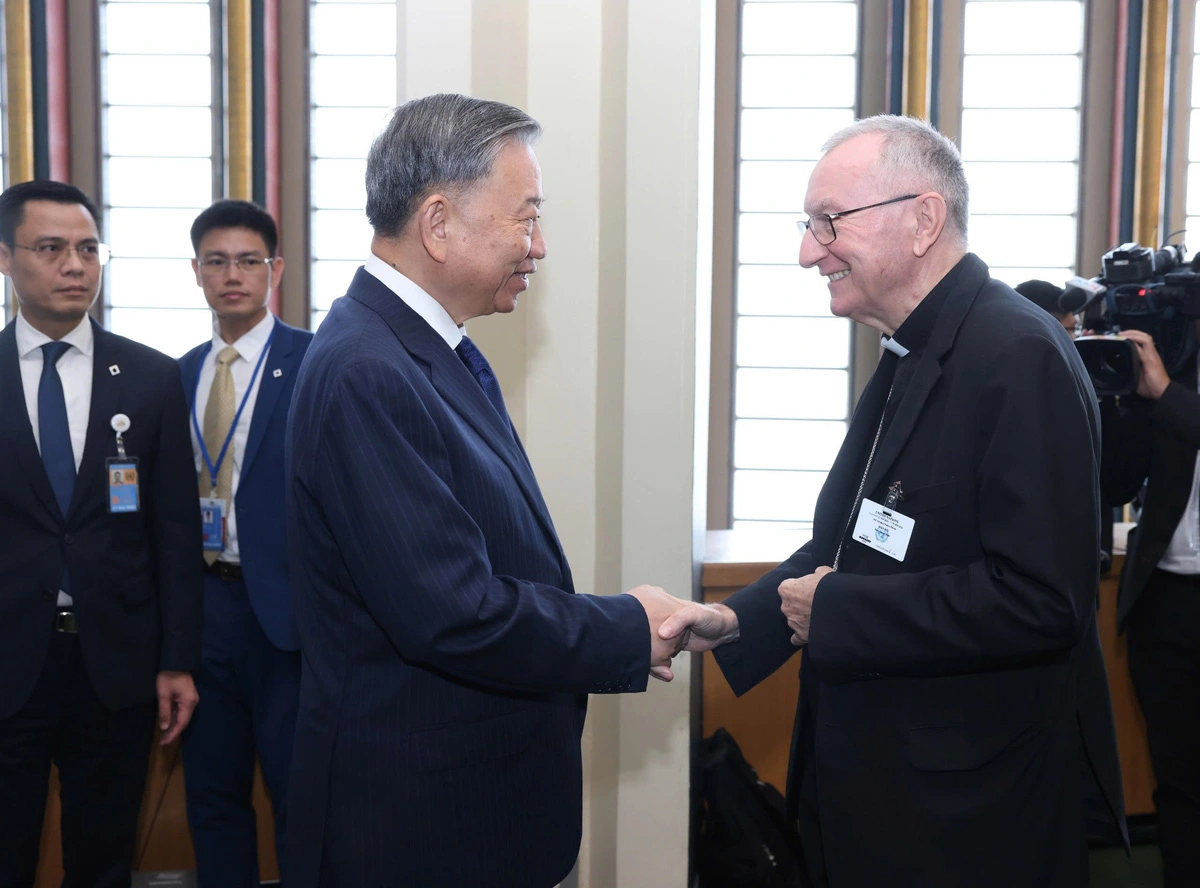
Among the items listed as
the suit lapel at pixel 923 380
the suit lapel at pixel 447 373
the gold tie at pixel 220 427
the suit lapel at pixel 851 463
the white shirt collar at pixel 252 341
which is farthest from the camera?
the white shirt collar at pixel 252 341

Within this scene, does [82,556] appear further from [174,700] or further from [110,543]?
[174,700]

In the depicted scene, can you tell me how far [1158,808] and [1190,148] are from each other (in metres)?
4.95

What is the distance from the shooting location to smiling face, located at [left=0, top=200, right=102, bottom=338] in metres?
2.59

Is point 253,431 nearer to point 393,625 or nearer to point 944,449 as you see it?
point 393,625

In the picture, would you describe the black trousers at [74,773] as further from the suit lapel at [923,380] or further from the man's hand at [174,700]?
the suit lapel at [923,380]

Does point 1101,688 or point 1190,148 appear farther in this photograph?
point 1190,148

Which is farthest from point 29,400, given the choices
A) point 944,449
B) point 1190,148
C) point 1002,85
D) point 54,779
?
point 1190,148

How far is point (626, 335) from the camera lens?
8.84 feet

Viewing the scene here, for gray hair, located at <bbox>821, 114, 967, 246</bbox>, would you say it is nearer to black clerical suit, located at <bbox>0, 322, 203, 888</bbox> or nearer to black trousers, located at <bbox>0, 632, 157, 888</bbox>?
black clerical suit, located at <bbox>0, 322, 203, 888</bbox>

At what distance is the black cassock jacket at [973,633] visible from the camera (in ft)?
4.78

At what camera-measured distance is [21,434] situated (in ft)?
7.99

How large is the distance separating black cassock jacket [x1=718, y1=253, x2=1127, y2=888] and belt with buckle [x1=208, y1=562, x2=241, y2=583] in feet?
5.53

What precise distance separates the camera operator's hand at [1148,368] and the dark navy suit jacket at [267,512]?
219 centimetres

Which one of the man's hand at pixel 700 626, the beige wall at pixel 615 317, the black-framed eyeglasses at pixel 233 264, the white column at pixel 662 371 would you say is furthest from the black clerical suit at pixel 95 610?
the man's hand at pixel 700 626
